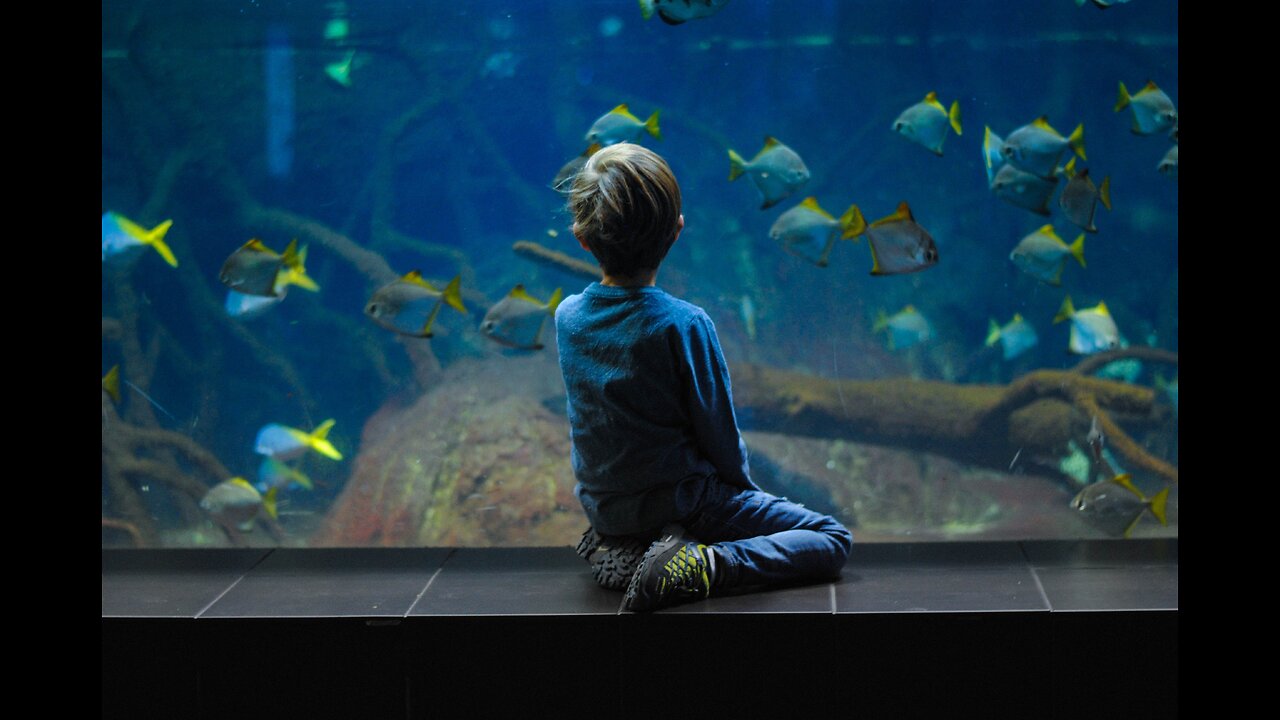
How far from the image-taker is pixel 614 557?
301cm

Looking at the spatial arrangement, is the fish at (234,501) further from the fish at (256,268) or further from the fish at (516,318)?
the fish at (516,318)

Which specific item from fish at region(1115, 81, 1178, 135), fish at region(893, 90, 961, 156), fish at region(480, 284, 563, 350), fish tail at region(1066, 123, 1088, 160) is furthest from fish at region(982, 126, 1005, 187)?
fish at region(480, 284, 563, 350)

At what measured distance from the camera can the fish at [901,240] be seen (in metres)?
4.07

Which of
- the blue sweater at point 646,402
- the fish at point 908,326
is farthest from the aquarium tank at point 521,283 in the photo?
the blue sweater at point 646,402

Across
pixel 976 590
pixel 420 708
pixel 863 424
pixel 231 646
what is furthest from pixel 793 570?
pixel 863 424

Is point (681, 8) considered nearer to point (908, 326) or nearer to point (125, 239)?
point (908, 326)

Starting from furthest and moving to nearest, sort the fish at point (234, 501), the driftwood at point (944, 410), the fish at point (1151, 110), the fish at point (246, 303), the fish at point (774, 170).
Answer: the driftwood at point (944, 410), the fish at point (246, 303), the fish at point (234, 501), the fish at point (1151, 110), the fish at point (774, 170)

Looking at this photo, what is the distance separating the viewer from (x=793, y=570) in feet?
9.71

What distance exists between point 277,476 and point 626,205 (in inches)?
161

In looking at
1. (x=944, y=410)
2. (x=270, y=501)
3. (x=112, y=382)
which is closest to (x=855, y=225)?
(x=944, y=410)

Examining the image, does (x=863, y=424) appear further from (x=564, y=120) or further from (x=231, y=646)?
(x=231, y=646)

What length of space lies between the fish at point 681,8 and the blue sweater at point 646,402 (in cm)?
139

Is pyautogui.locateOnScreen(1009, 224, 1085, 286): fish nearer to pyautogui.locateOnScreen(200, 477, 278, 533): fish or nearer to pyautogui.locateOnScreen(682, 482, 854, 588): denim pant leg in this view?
pyautogui.locateOnScreen(682, 482, 854, 588): denim pant leg

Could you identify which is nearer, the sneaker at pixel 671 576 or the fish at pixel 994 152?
the sneaker at pixel 671 576
